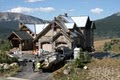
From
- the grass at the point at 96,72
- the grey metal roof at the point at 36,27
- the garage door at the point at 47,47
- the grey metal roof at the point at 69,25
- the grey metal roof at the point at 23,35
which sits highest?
the grey metal roof at the point at 69,25

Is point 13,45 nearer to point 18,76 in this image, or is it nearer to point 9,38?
point 9,38

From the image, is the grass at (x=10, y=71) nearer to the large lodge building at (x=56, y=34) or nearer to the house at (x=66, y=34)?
the house at (x=66, y=34)

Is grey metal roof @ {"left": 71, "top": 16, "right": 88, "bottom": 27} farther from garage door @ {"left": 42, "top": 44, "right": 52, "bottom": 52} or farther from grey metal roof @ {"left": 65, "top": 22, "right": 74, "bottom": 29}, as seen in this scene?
garage door @ {"left": 42, "top": 44, "right": 52, "bottom": 52}

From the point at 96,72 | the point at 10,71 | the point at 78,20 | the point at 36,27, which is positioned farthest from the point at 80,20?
the point at 96,72

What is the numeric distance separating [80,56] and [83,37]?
703 inches

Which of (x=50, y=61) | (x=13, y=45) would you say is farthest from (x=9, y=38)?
(x=50, y=61)

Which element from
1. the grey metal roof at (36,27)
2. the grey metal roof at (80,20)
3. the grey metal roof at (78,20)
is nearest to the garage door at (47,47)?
the grey metal roof at (36,27)

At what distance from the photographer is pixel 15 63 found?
40.0 metres

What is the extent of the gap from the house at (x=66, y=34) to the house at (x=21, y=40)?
144cm

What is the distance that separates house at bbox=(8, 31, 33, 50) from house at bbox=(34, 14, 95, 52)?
1.44 meters

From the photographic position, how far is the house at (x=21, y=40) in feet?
176

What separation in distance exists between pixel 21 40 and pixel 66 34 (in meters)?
8.67

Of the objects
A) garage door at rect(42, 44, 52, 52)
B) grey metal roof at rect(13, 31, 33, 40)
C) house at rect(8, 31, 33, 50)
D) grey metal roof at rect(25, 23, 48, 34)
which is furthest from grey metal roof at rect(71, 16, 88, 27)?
grey metal roof at rect(13, 31, 33, 40)

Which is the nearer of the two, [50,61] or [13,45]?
[50,61]
